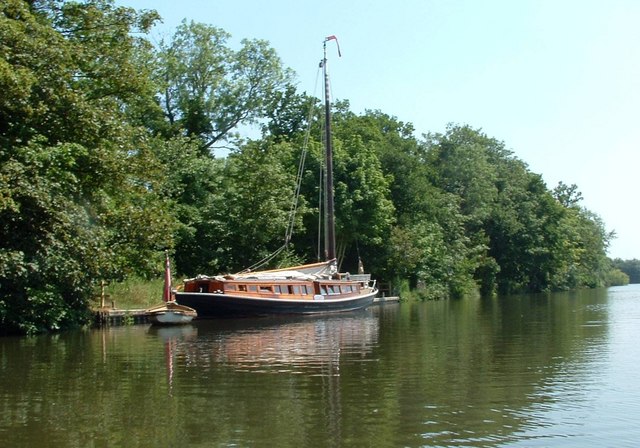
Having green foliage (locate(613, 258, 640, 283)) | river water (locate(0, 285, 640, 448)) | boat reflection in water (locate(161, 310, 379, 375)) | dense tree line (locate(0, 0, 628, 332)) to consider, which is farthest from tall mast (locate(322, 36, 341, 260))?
green foliage (locate(613, 258, 640, 283))

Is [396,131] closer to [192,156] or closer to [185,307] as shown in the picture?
[192,156]

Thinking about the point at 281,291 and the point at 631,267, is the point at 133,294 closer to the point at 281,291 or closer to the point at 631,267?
the point at 281,291

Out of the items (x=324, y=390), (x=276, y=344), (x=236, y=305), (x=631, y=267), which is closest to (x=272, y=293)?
(x=236, y=305)

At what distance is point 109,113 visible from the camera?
28.4m

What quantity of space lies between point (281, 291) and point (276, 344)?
1360 cm

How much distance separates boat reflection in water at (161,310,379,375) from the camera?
1823 cm

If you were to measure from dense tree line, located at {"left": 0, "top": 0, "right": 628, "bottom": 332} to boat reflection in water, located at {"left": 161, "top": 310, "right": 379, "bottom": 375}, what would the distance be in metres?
5.34

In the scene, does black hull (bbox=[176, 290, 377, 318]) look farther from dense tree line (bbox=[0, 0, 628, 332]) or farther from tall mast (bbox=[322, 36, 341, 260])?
tall mast (bbox=[322, 36, 341, 260])

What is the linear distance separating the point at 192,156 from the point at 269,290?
48.2ft

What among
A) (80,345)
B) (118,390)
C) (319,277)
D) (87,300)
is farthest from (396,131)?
(118,390)

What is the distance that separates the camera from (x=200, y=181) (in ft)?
156

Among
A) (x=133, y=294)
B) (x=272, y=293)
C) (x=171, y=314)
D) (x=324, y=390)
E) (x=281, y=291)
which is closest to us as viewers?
(x=324, y=390)

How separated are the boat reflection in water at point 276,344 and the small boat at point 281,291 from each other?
0.79m

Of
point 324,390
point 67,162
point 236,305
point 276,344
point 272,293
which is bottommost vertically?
point 324,390
